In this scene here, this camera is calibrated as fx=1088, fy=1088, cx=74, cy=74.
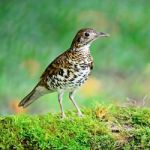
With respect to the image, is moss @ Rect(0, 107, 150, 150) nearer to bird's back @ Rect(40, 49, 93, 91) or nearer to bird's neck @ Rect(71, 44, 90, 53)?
bird's back @ Rect(40, 49, 93, 91)

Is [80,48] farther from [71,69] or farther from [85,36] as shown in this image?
[71,69]

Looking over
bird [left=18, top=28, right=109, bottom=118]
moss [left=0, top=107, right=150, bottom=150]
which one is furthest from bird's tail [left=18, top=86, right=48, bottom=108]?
moss [left=0, top=107, right=150, bottom=150]

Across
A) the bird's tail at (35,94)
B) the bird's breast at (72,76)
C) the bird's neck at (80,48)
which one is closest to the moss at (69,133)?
the bird's breast at (72,76)

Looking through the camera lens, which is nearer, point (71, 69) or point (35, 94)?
point (71, 69)

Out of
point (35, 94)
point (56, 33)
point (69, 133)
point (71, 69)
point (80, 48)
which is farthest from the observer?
point (56, 33)

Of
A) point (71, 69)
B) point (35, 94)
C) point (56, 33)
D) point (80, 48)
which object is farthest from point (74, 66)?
point (56, 33)

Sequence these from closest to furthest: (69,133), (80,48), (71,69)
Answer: (69,133) < (71,69) < (80,48)

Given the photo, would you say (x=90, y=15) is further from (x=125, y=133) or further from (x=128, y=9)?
(x=125, y=133)

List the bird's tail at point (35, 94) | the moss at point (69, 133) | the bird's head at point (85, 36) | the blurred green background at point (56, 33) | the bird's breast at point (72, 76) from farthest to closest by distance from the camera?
the blurred green background at point (56, 33)
the bird's tail at point (35, 94)
the bird's head at point (85, 36)
the bird's breast at point (72, 76)
the moss at point (69, 133)

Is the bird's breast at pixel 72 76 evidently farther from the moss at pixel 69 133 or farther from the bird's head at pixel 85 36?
the moss at pixel 69 133
